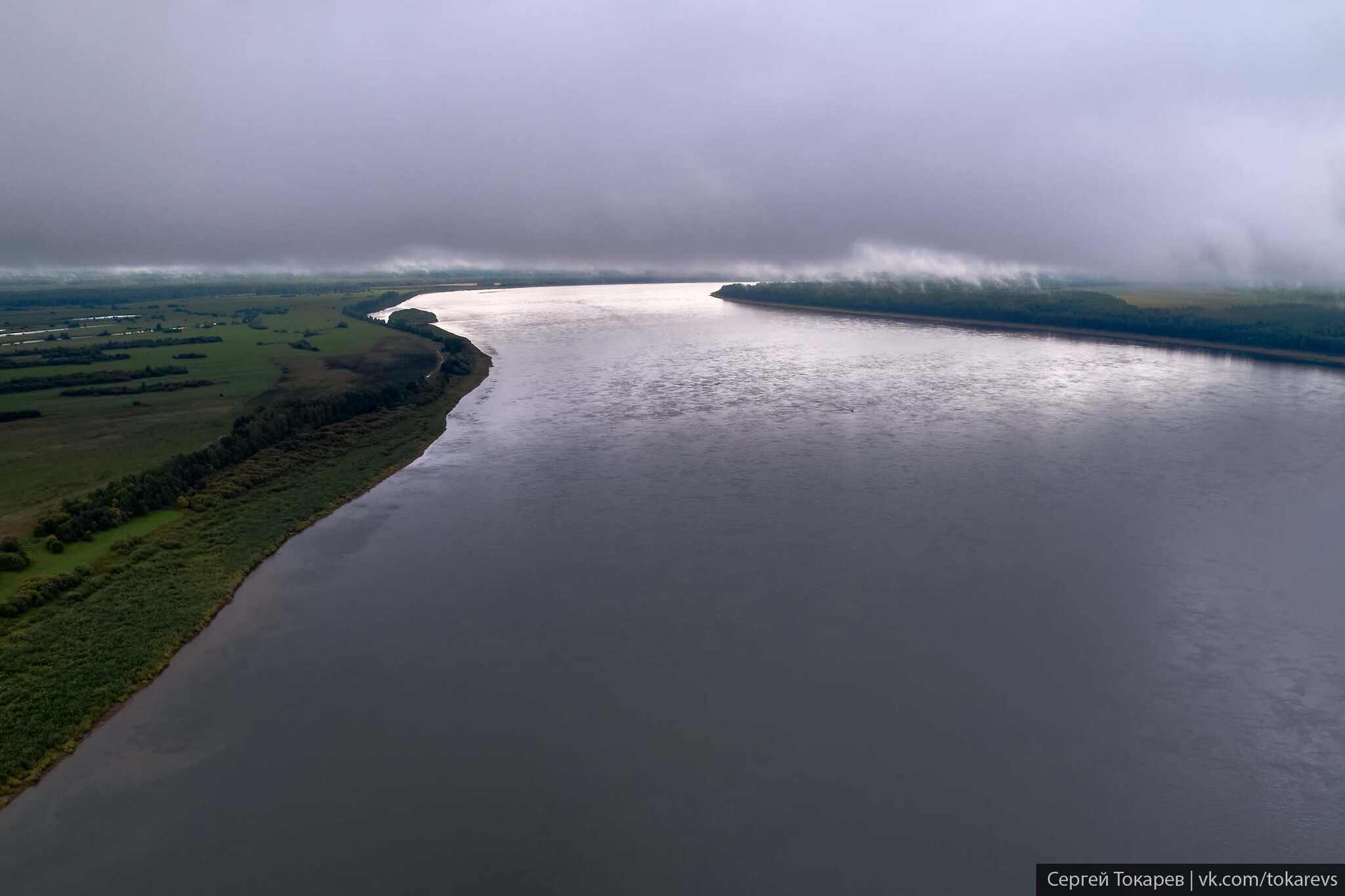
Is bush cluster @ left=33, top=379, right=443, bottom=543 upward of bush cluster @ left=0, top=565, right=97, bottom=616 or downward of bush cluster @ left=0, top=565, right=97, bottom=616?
upward

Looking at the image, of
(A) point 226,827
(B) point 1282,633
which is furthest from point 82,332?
(B) point 1282,633

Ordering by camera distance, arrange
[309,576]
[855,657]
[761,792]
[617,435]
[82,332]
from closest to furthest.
A: 1. [761,792]
2. [855,657]
3. [309,576]
4. [617,435]
5. [82,332]

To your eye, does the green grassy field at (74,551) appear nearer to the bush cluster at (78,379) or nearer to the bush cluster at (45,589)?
the bush cluster at (45,589)

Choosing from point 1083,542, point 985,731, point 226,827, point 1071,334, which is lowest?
point 226,827

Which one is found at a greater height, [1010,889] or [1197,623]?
[1197,623]

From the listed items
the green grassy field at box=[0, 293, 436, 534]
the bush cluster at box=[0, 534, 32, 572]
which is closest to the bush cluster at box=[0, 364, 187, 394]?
the green grassy field at box=[0, 293, 436, 534]

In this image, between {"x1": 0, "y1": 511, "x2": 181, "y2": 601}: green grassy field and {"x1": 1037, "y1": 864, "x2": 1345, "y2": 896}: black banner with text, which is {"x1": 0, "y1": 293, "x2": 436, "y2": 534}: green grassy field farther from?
{"x1": 1037, "y1": 864, "x2": 1345, "y2": 896}: black banner with text

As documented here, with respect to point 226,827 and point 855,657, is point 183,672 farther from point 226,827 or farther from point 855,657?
point 855,657
